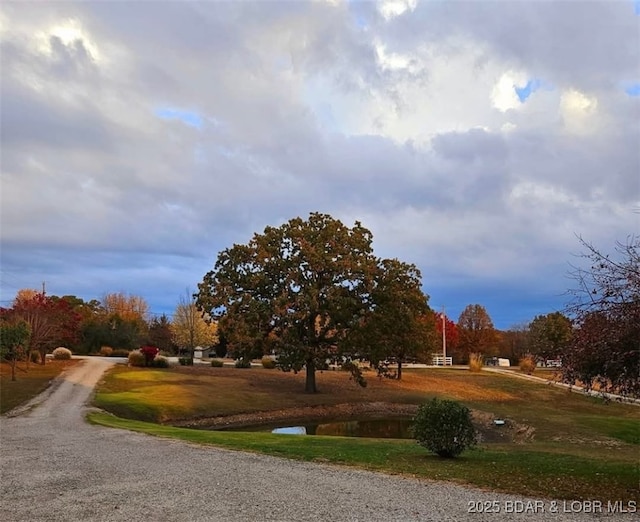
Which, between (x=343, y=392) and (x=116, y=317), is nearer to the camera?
(x=343, y=392)

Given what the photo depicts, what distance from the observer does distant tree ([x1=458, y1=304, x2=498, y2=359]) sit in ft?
239

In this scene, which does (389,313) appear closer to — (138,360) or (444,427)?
(444,427)

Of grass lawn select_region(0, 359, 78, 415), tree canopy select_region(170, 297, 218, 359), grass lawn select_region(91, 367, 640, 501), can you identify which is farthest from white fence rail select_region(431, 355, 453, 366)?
grass lawn select_region(0, 359, 78, 415)

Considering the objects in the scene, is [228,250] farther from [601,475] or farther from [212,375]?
[601,475]

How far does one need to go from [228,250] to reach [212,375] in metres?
10.7

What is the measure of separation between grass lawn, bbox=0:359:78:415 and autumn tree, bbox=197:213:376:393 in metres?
9.68

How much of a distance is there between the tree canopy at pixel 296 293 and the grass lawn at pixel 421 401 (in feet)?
9.97

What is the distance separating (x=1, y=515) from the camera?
25.1 ft

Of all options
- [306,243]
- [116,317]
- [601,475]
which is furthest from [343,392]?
[116,317]

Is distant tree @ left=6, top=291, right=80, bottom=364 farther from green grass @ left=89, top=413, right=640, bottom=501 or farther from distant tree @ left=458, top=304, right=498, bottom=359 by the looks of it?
distant tree @ left=458, top=304, right=498, bottom=359

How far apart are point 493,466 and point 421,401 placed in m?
23.2

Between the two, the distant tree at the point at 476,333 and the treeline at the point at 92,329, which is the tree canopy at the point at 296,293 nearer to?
the treeline at the point at 92,329

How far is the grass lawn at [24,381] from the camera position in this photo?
25422 mm

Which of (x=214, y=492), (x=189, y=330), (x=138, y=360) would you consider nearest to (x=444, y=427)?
(x=214, y=492)
